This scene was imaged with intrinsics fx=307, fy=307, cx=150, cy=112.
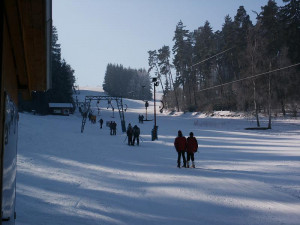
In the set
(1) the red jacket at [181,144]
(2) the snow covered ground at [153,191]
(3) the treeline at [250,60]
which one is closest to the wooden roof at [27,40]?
(2) the snow covered ground at [153,191]

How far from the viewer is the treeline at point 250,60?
3525 centimetres

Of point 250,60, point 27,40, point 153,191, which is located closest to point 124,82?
point 250,60

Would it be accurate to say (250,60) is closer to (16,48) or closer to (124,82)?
(16,48)

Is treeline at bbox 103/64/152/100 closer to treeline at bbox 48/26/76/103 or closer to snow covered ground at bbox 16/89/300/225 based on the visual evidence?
treeline at bbox 48/26/76/103

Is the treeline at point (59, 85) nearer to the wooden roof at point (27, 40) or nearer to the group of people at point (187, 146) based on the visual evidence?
the group of people at point (187, 146)

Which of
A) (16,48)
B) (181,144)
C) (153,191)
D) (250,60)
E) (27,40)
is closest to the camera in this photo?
(27,40)

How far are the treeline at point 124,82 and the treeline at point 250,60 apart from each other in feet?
208

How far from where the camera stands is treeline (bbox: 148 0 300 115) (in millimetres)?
35250

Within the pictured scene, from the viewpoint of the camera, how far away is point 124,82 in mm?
141000

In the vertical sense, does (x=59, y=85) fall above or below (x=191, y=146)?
above

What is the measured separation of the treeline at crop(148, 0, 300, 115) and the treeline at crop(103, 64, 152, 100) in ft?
208

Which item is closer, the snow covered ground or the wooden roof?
the wooden roof

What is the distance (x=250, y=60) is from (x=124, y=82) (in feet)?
356

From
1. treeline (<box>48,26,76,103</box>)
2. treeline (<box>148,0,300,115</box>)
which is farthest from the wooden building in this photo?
treeline (<box>48,26,76,103</box>)
